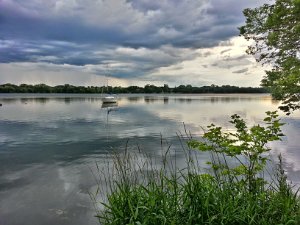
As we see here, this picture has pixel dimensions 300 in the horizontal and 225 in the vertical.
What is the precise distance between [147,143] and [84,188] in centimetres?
1185

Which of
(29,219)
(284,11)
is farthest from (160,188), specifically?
(284,11)

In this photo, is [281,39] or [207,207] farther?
[281,39]

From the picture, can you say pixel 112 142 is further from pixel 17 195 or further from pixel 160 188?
pixel 160 188

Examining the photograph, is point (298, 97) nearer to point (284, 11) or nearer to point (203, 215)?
point (284, 11)

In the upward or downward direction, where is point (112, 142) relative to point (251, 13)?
downward

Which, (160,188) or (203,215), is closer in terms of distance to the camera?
(203,215)

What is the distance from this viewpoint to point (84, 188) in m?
12.2

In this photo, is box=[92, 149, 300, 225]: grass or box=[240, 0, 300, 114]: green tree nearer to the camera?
box=[92, 149, 300, 225]: grass

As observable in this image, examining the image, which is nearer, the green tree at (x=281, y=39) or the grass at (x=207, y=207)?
the grass at (x=207, y=207)

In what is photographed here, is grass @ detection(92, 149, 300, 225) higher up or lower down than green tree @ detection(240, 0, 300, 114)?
lower down

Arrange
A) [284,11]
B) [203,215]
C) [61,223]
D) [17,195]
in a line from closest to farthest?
1. [203,215]
2. [61,223]
3. [17,195]
4. [284,11]

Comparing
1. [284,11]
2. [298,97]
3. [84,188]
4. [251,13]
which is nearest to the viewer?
[84,188]

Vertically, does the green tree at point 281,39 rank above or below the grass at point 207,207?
above

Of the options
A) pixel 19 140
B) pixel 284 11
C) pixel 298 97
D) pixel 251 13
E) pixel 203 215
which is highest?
pixel 251 13
